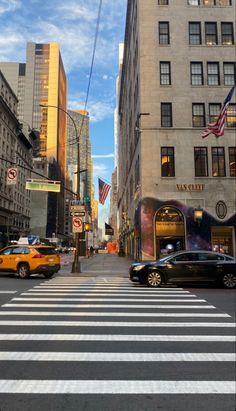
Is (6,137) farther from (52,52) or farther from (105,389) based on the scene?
(52,52)

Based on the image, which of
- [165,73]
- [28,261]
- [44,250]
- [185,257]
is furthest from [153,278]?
[165,73]

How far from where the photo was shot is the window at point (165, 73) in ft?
102

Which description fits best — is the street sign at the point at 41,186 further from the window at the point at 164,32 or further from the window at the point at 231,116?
the window at the point at 164,32

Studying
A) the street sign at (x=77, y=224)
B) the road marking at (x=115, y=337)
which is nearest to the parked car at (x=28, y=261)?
the street sign at (x=77, y=224)

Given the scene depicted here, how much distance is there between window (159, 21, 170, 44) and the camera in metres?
31.8

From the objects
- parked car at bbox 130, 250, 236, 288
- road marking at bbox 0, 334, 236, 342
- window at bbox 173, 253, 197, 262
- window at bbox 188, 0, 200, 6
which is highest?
window at bbox 188, 0, 200, 6

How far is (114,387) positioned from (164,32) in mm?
32242

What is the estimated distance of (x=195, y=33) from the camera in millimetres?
31875

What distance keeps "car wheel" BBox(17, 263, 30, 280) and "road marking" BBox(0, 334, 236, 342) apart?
1226cm

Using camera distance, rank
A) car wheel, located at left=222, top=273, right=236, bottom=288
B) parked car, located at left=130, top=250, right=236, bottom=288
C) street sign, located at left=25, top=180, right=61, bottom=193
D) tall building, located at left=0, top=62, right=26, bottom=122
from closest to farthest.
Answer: car wheel, located at left=222, top=273, right=236, bottom=288
parked car, located at left=130, top=250, right=236, bottom=288
street sign, located at left=25, top=180, right=61, bottom=193
tall building, located at left=0, top=62, right=26, bottom=122

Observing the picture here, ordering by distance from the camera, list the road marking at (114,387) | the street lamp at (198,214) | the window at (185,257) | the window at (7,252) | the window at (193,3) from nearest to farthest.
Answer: the road marking at (114,387) < the window at (185,257) < the window at (7,252) < the street lamp at (198,214) < the window at (193,3)

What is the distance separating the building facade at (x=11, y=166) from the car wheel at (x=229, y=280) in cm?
5577

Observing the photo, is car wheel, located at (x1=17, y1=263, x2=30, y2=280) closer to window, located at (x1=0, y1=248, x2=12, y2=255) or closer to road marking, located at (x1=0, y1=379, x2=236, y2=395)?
window, located at (x1=0, y1=248, x2=12, y2=255)

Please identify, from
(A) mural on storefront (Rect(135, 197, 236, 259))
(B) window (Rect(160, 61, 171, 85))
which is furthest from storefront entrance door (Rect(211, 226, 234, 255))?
(B) window (Rect(160, 61, 171, 85))
